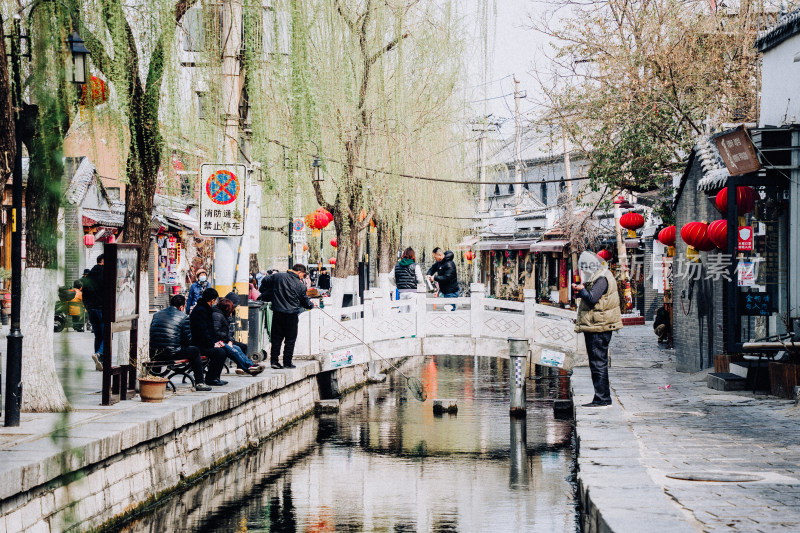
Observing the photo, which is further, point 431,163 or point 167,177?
point 431,163

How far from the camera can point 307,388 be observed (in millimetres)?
17250

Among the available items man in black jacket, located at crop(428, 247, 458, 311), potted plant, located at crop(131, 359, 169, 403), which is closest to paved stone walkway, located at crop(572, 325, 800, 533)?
potted plant, located at crop(131, 359, 169, 403)

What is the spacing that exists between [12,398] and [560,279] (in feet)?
111

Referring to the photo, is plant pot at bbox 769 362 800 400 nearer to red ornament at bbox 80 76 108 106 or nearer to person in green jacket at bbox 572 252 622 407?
person in green jacket at bbox 572 252 622 407

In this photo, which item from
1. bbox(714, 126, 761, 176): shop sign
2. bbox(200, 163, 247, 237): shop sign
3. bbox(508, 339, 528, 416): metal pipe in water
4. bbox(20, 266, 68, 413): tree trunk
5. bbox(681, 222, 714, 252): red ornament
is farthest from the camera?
bbox(508, 339, 528, 416): metal pipe in water

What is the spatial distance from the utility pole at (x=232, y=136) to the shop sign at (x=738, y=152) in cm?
646

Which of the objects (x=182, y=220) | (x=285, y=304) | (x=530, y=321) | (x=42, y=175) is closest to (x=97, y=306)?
(x=285, y=304)

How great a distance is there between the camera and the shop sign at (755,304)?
529 inches

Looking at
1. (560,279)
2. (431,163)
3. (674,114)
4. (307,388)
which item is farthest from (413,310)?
(560,279)

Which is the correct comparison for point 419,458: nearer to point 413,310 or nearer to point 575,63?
point 413,310

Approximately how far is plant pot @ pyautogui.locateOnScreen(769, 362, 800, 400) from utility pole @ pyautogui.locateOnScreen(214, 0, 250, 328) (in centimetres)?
718

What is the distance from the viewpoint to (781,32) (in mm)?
15148

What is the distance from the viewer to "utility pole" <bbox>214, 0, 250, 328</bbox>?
1067 cm

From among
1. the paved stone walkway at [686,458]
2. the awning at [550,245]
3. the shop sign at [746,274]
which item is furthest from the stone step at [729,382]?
the awning at [550,245]
